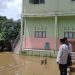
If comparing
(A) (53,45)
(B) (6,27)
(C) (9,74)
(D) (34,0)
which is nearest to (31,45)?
(A) (53,45)

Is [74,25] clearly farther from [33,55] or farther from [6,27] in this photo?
[6,27]

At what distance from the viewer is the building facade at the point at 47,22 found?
29547 mm

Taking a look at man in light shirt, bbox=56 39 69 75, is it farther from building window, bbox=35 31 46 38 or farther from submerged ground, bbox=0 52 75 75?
building window, bbox=35 31 46 38

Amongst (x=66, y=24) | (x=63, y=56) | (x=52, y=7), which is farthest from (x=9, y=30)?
(x=63, y=56)

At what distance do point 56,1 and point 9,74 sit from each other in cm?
1611

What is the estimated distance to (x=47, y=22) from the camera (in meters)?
30.8

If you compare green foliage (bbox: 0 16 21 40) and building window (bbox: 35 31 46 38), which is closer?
building window (bbox: 35 31 46 38)

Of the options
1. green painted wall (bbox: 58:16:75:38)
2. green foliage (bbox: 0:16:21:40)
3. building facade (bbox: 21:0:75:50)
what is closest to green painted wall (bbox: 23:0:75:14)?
building facade (bbox: 21:0:75:50)

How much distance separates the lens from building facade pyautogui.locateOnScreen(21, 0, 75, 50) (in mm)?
29547

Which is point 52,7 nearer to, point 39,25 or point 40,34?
point 39,25

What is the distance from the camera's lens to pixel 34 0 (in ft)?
103

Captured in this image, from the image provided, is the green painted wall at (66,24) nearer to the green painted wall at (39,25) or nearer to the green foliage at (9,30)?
the green painted wall at (39,25)

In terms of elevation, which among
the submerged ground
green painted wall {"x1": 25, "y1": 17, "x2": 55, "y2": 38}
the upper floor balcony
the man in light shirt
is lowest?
the submerged ground

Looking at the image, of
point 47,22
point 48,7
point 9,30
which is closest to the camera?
point 48,7
